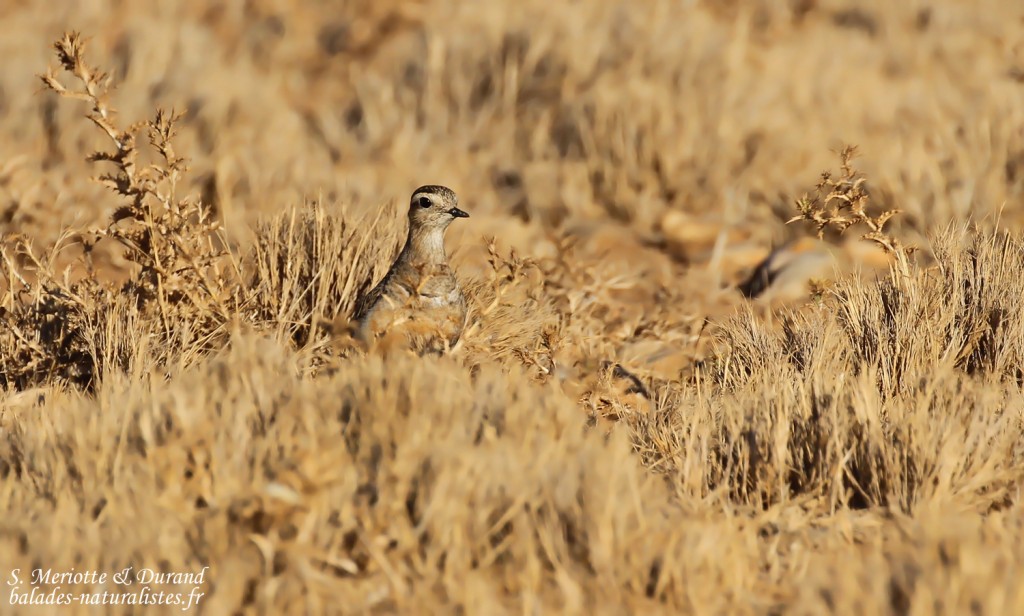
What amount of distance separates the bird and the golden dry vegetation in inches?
6.0

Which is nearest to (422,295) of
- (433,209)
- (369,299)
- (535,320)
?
(369,299)

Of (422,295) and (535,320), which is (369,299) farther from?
(535,320)

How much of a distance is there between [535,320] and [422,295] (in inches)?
35.7

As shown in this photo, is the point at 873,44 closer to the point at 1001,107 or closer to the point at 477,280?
the point at 1001,107

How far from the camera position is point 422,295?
5.05 meters

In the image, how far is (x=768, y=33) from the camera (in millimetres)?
11148

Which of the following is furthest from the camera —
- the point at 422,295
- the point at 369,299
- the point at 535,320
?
the point at 535,320

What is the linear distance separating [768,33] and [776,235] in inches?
149

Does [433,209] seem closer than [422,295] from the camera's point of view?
No

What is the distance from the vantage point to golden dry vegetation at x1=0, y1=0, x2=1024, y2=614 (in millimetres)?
3396

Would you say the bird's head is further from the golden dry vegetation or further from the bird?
the golden dry vegetation

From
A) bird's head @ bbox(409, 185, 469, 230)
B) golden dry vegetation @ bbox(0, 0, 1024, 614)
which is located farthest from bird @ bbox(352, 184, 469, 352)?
golden dry vegetation @ bbox(0, 0, 1024, 614)

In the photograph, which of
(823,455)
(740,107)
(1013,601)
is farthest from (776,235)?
(1013,601)

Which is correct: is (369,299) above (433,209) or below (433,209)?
below
